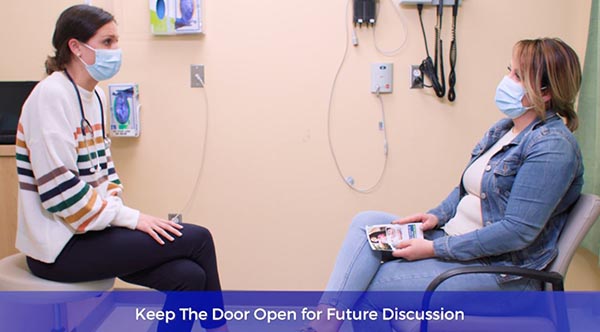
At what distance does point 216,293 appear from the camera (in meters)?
1.56

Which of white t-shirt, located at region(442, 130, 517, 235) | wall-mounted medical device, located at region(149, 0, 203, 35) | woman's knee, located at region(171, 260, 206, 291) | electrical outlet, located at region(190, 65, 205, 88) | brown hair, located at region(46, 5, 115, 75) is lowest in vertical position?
woman's knee, located at region(171, 260, 206, 291)

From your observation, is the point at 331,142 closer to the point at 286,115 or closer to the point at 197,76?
the point at 286,115

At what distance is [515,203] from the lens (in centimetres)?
126

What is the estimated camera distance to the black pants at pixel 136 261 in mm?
1348

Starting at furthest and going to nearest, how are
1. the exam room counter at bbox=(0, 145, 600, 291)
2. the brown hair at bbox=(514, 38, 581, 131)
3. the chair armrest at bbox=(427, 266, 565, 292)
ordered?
the exam room counter at bbox=(0, 145, 600, 291) → the brown hair at bbox=(514, 38, 581, 131) → the chair armrest at bbox=(427, 266, 565, 292)

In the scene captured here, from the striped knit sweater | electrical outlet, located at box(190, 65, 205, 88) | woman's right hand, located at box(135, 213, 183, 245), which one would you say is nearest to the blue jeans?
woman's right hand, located at box(135, 213, 183, 245)

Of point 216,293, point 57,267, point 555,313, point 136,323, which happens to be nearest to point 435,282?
point 555,313

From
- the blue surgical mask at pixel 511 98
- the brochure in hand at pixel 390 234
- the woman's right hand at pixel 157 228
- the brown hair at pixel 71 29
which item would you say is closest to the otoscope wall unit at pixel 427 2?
the blue surgical mask at pixel 511 98

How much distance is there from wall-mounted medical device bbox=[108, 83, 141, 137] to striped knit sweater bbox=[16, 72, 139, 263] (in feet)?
2.40

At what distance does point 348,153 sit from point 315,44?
0.52 m

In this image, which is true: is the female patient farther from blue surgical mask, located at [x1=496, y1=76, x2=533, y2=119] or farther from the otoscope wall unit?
the otoscope wall unit

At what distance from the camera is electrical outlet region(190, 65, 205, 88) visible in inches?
85.3

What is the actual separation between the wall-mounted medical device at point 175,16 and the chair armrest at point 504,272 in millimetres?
1518

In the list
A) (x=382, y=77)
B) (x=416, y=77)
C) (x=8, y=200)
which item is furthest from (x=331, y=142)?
(x=8, y=200)
